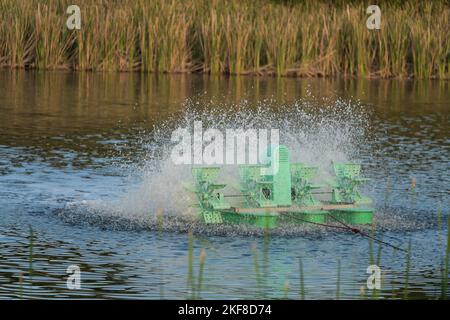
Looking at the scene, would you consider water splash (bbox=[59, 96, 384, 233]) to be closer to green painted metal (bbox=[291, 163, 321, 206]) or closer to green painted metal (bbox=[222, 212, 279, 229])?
green painted metal (bbox=[222, 212, 279, 229])

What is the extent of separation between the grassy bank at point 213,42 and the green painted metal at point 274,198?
17.7 m

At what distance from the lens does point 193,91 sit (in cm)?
2842

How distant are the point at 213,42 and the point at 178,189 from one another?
1729cm

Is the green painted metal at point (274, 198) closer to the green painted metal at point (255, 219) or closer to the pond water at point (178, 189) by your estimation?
the green painted metal at point (255, 219)

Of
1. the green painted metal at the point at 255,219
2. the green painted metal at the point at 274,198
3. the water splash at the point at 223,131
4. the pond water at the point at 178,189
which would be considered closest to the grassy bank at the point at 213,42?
the pond water at the point at 178,189

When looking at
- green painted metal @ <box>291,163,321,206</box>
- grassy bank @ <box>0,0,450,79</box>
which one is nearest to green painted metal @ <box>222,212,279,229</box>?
green painted metal @ <box>291,163,321,206</box>

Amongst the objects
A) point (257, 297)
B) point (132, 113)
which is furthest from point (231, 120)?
point (257, 297)

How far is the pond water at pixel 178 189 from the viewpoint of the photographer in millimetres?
11359

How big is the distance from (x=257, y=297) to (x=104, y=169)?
739 centimetres

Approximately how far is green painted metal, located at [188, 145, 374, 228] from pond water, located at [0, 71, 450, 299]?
267mm

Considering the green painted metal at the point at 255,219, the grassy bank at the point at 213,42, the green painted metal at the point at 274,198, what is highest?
the grassy bank at the point at 213,42

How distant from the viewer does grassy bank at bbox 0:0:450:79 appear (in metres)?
31.7

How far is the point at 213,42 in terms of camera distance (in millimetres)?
32062

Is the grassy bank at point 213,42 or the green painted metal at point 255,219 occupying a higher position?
the grassy bank at point 213,42
